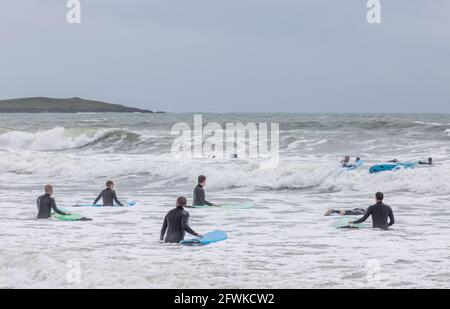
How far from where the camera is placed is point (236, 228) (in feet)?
51.1

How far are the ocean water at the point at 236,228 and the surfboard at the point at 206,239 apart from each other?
0.20 metres

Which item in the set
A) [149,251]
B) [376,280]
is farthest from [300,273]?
[149,251]

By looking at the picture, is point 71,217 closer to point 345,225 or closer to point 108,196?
point 108,196

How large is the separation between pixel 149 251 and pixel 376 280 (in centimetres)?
431

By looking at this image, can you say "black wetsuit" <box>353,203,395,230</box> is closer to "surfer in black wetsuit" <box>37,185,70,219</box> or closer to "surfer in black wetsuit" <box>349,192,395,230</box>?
"surfer in black wetsuit" <box>349,192,395,230</box>

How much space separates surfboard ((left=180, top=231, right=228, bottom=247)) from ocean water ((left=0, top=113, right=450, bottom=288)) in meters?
0.20

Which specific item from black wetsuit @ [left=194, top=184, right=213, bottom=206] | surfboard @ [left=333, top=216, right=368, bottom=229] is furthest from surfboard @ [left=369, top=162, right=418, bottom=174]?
→ surfboard @ [left=333, top=216, right=368, bottom=229]

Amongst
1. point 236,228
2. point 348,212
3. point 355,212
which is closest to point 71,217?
point 236,228

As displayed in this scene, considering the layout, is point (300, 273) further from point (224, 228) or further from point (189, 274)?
point (224, 228)

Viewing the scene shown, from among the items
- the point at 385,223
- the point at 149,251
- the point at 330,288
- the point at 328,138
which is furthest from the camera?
the point at 328,138

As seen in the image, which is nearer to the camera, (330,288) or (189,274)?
(330,288)

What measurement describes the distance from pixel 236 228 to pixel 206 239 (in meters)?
2.30
